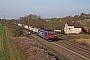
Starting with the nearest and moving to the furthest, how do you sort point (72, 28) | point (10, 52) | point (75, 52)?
point (10, 52)
point (75, 52)
point (72, 28)

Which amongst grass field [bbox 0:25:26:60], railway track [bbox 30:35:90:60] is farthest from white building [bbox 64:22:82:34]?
railway track [bbox 30:35:90:60]

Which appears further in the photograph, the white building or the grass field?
the white building

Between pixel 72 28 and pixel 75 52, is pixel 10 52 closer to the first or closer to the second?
pixel 75 52

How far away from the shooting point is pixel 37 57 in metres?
15.2

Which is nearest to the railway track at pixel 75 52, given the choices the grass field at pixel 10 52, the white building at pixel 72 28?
the grass field at pixel 10 52

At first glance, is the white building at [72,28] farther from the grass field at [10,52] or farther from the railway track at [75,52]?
the railway track at [75,52]

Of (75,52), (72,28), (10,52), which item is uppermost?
(72,28)

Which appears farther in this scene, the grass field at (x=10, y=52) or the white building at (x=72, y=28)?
the white building at (x=72, y=28)

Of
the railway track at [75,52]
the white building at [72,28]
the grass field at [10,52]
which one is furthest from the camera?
the white building at [72,28]

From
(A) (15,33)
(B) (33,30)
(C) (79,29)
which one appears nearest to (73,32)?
(C) (79,29)

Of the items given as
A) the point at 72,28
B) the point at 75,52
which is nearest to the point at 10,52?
the point at 75,52

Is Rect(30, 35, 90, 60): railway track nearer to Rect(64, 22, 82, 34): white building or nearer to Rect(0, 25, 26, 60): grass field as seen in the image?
Rect(0, 25, 26, 60): grass field

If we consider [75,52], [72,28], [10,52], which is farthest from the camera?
[72,28]

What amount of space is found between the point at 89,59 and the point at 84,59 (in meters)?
0.52
